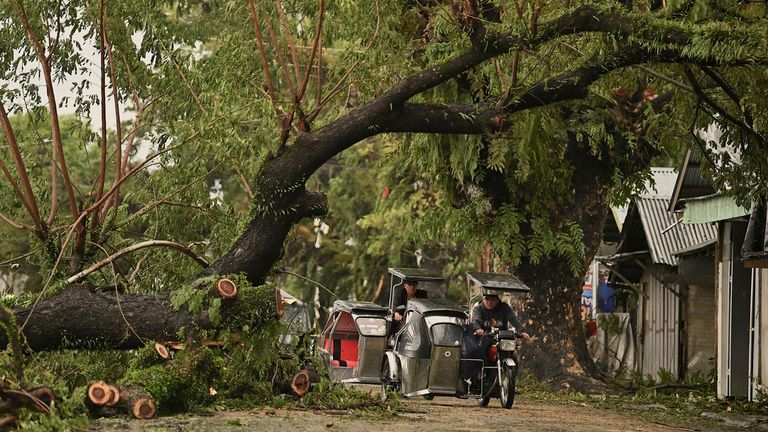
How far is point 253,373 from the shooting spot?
1570 centimetres

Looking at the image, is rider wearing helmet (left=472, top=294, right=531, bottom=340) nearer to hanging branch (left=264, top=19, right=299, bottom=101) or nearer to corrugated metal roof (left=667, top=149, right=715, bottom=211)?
hanging branch (left=264, top=19, right=299, bottom=101)

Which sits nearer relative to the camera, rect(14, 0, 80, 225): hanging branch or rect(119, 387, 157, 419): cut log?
rect(119, 387, 157, 419): cut log

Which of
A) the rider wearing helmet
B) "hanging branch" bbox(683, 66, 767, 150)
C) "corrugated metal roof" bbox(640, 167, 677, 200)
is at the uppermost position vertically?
"corrugated metal roof" bbox(640, 167, 677, 200)

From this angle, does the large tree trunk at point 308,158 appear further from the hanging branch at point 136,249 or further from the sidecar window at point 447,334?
the sidecar window at point 447,334

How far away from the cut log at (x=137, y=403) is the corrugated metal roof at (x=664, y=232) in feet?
53.3

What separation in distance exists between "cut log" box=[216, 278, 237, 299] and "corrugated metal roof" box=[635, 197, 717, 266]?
14401mm

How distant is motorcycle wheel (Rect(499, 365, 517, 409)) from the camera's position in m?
17.1

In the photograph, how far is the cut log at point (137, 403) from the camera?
13.4 metres

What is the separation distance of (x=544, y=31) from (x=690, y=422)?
19.0 ft

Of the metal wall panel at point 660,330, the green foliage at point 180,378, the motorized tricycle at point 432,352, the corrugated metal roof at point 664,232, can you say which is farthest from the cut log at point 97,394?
the metal wall panel at point 660,330

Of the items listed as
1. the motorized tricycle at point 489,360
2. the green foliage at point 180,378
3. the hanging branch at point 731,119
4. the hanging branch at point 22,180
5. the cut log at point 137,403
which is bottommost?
the cut log at point 137,403

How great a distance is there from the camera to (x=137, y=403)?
13.4 metres

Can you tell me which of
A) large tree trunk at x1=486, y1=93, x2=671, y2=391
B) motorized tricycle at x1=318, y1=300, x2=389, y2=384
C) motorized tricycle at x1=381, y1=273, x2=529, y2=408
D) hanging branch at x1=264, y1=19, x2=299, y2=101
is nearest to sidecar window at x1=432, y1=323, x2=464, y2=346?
motorized tricycle at x1=381, y1=273, x2=529, y2=408

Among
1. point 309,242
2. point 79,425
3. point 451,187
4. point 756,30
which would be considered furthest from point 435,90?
point 309,242
